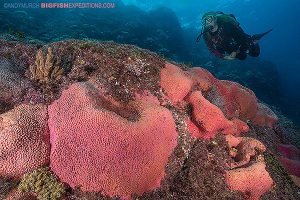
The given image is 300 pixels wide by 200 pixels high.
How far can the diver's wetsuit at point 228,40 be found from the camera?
20.0ft

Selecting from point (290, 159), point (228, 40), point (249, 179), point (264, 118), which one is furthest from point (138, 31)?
point (249, 179)

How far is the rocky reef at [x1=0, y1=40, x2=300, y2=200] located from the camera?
348 cm

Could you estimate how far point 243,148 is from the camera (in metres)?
4.62

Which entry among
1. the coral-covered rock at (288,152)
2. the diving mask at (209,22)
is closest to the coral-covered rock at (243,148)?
the coral-covered rock at (288,152)

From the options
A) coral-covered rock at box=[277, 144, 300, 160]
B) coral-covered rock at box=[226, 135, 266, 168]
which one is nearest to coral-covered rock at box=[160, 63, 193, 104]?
coral-covered rock at box=[226, 135, 266, 168]

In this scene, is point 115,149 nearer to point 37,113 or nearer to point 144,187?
point 144,187

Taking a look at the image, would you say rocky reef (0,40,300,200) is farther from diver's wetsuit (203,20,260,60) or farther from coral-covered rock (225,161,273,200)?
diver's wetsuit (203,20,260,60)

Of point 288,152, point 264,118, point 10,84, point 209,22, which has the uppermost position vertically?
point 209,22

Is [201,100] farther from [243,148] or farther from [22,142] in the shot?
[22,142]

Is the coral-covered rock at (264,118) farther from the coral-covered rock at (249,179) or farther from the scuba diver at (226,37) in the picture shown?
the coral-covered rock at (249,179)

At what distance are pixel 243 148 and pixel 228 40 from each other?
2.68 m

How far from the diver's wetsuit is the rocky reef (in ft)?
3.76

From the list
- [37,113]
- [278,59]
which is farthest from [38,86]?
[278,59]

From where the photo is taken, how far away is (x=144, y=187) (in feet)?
12.3
